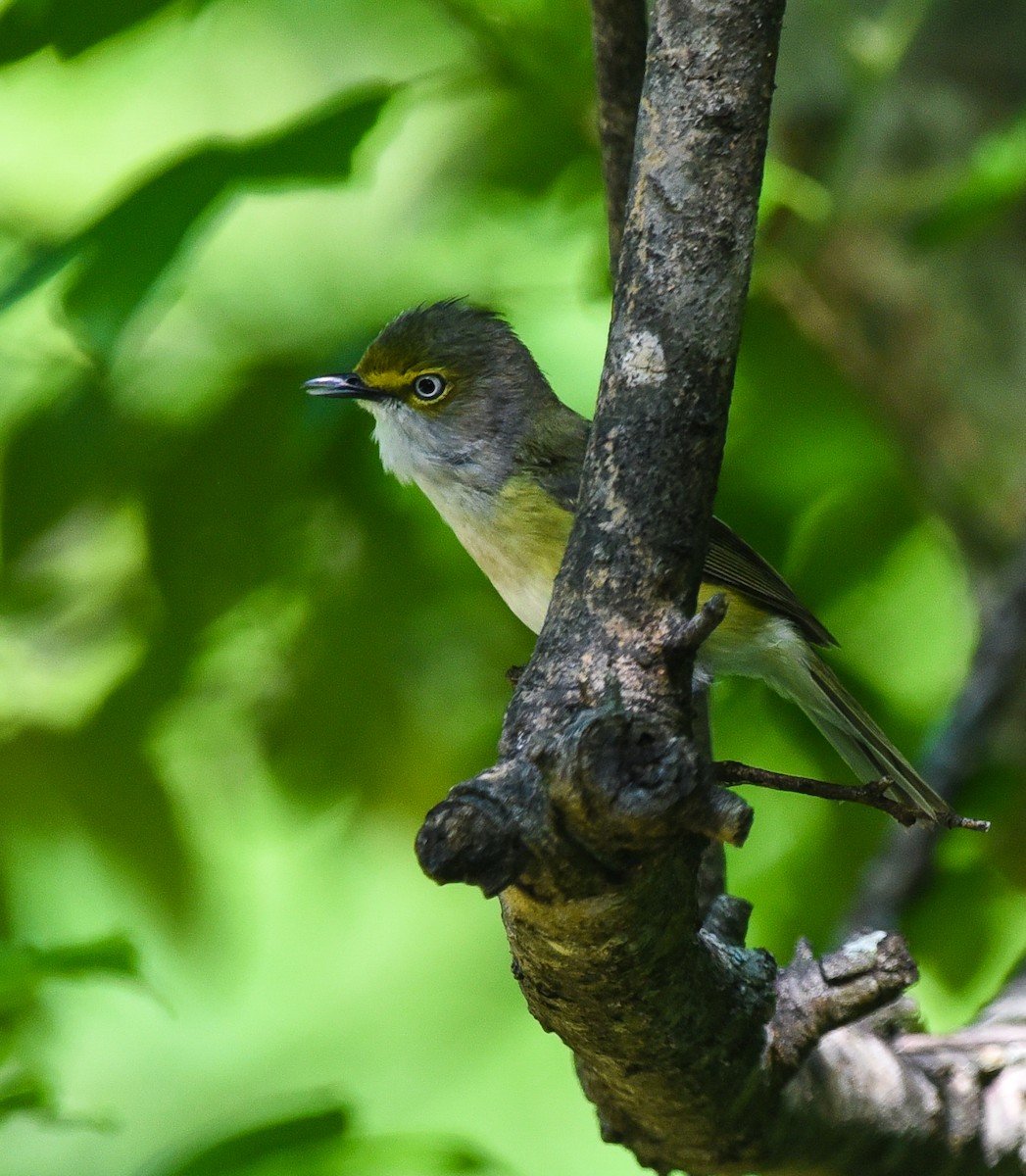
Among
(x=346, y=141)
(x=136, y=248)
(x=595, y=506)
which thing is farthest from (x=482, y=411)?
(x=595, y=506)

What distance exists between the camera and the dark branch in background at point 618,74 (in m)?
2.58

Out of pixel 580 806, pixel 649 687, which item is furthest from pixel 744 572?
pixel 580 806

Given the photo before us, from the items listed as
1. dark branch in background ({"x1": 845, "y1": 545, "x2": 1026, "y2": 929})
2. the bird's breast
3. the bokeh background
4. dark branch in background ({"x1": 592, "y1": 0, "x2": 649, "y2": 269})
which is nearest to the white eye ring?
the bokeh background

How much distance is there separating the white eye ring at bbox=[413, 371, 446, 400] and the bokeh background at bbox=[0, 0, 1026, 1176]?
6.3 inches

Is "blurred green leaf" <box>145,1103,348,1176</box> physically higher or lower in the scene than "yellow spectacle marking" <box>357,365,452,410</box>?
lower

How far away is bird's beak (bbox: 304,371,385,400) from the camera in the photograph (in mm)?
3387

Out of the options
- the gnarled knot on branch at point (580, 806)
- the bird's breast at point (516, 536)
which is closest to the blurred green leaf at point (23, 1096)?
the gnarled knot on branch at point (580, 806)

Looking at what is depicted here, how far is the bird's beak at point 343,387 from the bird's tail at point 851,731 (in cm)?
128

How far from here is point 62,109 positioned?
16.7 feet

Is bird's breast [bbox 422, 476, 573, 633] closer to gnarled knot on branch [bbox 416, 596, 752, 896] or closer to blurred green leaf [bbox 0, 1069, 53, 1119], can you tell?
blurred green leaf [bbox 0, 1069, 53, 1119]

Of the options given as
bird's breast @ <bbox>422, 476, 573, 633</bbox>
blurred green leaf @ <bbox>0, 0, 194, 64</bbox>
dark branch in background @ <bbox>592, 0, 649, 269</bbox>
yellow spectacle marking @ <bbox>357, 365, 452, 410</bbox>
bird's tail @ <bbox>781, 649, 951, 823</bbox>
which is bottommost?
bird's tail @ <bbox>781, 649, 951, 823</bbox>

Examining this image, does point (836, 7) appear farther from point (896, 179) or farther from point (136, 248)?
point (136, 248)

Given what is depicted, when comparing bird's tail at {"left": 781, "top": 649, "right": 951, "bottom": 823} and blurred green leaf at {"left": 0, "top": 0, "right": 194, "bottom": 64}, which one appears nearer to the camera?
blurred green leaf at {"left": 0, "top": 0, "right": 194, "bottom": 64}

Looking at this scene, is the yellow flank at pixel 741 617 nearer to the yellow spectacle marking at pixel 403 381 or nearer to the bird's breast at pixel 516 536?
the bird's breast at pixel 516 536
